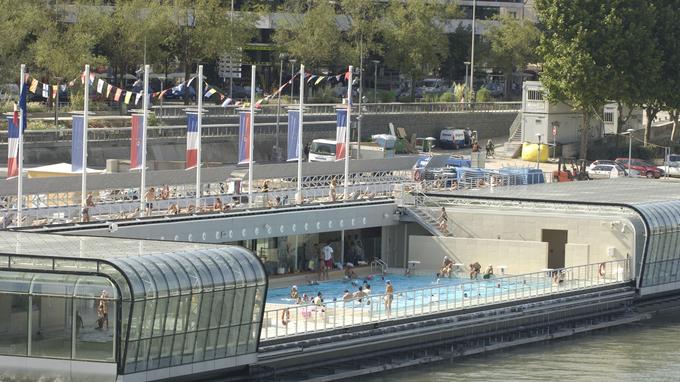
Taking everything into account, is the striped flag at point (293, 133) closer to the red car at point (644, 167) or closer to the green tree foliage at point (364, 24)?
the red car at point (644, 167)

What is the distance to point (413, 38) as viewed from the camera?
420 feet

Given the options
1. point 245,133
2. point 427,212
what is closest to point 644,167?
point 427,212

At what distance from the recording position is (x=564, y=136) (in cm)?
11425

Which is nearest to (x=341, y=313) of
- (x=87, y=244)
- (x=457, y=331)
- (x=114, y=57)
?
(x=457, y=331)

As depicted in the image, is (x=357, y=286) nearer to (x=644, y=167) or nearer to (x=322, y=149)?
(x=322, y=149)

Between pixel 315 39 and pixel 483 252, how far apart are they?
5262cm

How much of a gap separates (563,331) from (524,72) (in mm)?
87468

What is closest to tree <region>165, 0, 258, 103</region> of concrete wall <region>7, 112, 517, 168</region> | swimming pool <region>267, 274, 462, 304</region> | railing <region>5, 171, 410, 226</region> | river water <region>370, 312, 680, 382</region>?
concrete wall <region>7, 112, 517, 168</region>

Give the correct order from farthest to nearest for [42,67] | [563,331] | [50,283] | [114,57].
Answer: [114,57]
[42,67]
[563,331]
[50,283]

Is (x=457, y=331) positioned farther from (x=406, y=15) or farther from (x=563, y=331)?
(x=406, y=15)

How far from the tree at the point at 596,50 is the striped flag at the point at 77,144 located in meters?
48.7

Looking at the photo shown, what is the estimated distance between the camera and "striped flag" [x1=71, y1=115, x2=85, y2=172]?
64.2 meters

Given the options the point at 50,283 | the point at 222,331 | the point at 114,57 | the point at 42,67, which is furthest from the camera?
the point at 114,57

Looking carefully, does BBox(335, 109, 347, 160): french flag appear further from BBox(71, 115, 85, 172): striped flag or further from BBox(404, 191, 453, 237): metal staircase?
BBox(71, 115, 85, 172): striped flag
